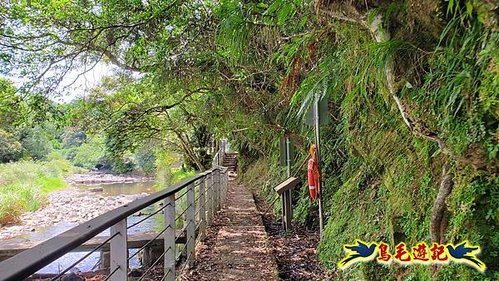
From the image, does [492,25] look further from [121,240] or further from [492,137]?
[121,240]

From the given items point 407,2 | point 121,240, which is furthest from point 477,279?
point 121,240

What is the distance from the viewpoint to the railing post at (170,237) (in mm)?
2473

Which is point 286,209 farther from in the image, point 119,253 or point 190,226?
point 119,253

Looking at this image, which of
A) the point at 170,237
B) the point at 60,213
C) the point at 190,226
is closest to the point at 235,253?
the point at 190,226

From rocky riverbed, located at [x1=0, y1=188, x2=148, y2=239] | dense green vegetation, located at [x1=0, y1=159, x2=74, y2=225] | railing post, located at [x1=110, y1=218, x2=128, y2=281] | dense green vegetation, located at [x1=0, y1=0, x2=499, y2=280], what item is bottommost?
rocky riverbed, located at [x1=0, y1=188, x2=148, y2=239]

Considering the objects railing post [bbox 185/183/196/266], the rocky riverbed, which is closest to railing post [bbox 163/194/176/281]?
railing post [bbox 185/183/196/266]

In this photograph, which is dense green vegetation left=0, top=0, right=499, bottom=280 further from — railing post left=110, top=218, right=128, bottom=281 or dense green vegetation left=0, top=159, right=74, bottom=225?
dense green vegetation left=0, top=159, right=74, bottom=225

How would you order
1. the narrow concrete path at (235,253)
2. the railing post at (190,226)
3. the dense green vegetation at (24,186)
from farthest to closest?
the dense green vegetation at (24,186), the railing post at (190,226), the narrow concrete path at (235,253)

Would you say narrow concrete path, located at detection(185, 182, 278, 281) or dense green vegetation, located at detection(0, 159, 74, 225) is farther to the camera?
dense green vegetation, located at detection(0, 159, 74, 225)

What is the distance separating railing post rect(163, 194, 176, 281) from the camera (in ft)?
8.11

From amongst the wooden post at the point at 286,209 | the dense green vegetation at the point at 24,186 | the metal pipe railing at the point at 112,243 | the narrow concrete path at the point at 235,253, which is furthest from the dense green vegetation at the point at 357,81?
the dense green vegetation at the point at 24,186

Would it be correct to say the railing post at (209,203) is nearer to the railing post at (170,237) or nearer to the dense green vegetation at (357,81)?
the dense green vegetation at (357,81)

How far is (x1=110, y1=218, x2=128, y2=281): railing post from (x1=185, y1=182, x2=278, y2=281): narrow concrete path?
1.59 m

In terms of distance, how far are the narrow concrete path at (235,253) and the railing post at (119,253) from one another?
5.23ft
